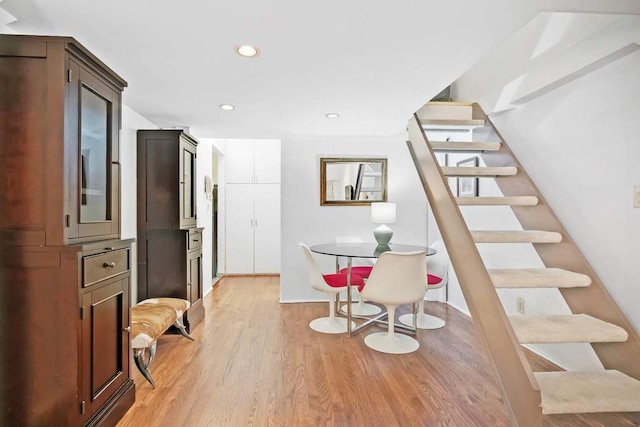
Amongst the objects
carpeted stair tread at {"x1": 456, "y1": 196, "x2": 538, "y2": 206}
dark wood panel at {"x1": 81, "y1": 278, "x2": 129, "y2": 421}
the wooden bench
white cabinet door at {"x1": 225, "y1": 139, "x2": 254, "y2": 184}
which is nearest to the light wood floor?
the wooden bench

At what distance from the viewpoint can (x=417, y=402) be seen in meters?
2.13

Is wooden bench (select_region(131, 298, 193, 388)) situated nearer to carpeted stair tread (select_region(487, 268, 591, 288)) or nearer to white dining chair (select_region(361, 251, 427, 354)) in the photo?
white dining chair (select_region(361, 251, 427, 354))

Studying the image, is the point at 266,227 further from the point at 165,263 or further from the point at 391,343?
the point at 391,343

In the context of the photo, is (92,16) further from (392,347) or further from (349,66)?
(392,347)

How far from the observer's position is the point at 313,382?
2.40m

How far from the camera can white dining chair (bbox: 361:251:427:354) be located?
2867mm

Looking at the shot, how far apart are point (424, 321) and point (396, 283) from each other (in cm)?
105

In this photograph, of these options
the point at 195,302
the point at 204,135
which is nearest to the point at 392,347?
the point at 195,302

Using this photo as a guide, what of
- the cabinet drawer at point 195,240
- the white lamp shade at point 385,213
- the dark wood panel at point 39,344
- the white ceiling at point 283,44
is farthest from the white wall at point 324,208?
the dark wood panel at point 39,344

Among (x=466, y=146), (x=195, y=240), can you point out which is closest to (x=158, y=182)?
(x=195, y=240)

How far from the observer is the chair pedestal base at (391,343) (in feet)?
9.64

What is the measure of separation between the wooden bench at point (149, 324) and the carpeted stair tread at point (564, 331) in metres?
2.24

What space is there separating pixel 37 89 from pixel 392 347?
2910mm

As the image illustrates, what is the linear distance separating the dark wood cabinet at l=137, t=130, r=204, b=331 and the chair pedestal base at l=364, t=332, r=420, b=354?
1804 millimetres
